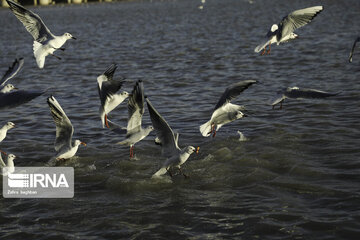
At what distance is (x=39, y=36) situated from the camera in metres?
10.1

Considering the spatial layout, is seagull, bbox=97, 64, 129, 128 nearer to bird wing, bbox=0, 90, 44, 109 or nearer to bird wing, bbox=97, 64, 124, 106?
bird wing, bbox=97, 64, 124, 106

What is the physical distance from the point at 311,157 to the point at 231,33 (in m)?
20.4

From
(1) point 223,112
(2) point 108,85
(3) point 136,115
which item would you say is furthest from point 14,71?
(1) point 223,112

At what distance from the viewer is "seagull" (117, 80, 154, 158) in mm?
7809

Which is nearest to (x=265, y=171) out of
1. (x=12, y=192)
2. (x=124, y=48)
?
(x=12, y=192)

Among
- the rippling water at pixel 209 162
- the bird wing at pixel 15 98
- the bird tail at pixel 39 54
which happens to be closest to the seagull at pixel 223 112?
the rippling water at pixel 209 162

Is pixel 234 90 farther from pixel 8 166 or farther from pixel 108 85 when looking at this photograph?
pixel 8 166

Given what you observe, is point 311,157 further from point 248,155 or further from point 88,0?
point 88,0

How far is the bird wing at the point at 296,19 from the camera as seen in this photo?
10586 mm

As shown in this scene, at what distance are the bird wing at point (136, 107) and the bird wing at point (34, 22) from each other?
2.87 meters

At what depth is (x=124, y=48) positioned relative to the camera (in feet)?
78.6

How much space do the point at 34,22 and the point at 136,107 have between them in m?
3.42

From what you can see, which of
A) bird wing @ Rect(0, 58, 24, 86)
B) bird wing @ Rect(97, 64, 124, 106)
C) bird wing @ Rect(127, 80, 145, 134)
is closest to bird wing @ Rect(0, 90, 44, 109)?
bird wing @ Rect(0, 58, 24, 86)

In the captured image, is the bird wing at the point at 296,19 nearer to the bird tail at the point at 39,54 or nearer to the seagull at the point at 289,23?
the seagull at the point at 289,23
